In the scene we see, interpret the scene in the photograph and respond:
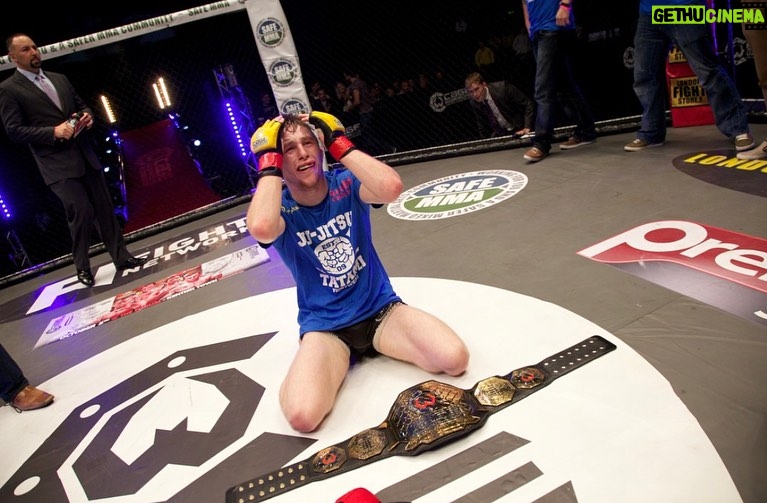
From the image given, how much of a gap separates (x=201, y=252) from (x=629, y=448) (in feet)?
12.0

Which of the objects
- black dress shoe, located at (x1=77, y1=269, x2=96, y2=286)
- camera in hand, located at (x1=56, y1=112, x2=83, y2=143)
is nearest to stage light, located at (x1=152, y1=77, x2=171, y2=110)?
camera in hand, located at (x1=56, y1=112, x2=83, y2=143)

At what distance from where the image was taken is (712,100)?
330 centimetres

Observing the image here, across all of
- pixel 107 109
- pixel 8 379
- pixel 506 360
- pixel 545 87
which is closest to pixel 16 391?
pixel 8 379

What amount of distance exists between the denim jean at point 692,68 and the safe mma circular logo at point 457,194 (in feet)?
3.65

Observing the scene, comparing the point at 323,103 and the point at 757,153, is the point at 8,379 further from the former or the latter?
the point at 323,103

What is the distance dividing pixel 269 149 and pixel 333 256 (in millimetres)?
484

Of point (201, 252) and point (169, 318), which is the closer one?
point (169, 318)

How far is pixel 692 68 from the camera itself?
3314 mm

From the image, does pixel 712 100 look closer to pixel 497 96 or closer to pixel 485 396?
pixel 497 96

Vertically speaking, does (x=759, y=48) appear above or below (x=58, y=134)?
below

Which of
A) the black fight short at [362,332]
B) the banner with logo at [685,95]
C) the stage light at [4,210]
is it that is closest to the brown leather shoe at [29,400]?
the black fight short at [362,332]

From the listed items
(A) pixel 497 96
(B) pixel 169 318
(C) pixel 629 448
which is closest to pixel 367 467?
(C) pixel 629 448

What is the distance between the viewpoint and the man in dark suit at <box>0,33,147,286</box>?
339 centimetres

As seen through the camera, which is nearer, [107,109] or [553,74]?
[553,74]
